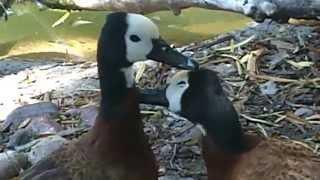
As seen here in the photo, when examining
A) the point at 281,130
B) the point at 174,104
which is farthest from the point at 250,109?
the point at 174,104

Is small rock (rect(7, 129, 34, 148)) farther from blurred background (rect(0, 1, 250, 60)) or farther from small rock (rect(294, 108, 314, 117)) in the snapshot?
blurred background (rect(0, 1, 250, 60))

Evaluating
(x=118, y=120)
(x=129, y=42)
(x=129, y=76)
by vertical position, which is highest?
(x=129, y=42)

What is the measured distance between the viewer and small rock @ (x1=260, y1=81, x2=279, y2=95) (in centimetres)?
460

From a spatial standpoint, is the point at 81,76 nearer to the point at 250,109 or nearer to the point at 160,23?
the point at 250,109

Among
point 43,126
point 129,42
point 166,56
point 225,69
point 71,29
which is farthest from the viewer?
point 71,29

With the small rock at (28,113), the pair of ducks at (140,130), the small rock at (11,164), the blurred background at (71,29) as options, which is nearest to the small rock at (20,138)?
the small rock at (28,113)

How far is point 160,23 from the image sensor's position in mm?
7312

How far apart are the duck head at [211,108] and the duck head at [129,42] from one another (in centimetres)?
9

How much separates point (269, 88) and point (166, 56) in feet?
3.91

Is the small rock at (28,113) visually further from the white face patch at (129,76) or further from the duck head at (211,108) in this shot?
the duck head at (211,108)

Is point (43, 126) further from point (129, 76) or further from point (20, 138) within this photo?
point (129, 76)

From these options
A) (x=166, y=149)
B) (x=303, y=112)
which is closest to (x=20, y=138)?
(x=166, y=149)

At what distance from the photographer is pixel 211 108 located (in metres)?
3.42

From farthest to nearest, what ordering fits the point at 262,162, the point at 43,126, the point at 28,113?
the point at 28,113
the point at 43,126
the point at 262,162
